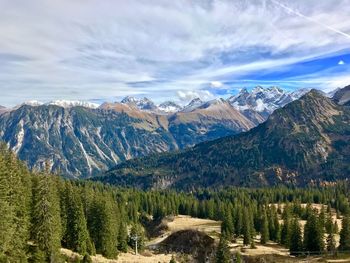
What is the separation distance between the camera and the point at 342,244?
123 metres

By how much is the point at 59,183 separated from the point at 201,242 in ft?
228

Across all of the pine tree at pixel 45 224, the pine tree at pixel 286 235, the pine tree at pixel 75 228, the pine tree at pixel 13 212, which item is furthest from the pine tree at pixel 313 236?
the pine tree at pixel 13 212

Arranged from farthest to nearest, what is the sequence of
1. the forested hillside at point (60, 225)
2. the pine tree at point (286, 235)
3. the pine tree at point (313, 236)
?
the pine tree at point (286, 235) < the pine tree at point (313, 236) < the forested hillside at point (60, 225)

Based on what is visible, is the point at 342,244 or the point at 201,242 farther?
the point at 201,242

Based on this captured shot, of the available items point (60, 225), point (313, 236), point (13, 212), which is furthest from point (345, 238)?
point (13, 212)

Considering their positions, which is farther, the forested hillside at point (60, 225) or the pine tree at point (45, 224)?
the pine tree at point (45, 224)

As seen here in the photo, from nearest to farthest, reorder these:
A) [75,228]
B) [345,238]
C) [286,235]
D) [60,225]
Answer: [60,225] < [75,228] < [345,238] < [286,235]

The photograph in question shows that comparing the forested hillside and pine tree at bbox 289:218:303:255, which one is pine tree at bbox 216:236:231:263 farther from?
pine tree at bbox 289:218:303:255

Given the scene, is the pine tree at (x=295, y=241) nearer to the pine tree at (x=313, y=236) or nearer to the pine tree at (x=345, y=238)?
the pine tree at (x=313, y=236)

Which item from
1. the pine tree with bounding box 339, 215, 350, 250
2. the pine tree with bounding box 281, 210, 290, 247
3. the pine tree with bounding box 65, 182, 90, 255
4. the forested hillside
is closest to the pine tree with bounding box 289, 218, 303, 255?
the forested hillside

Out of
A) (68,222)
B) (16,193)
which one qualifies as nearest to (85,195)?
(68,222)

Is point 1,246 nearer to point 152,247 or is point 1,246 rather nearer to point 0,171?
point 0,171

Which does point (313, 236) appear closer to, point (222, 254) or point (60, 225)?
point (222, 254)

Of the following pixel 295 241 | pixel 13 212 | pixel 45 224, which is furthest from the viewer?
pixel 295 241
